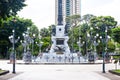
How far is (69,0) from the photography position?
139750mm

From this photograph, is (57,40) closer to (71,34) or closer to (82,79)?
(71,34)

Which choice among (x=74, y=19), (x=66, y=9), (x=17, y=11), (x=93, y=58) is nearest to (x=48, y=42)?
(x=74, y=19)

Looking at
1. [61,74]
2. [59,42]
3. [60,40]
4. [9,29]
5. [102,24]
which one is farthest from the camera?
[102,24]

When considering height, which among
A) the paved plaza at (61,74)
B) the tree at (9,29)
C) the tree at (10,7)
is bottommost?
the paved plaza at (61,74)

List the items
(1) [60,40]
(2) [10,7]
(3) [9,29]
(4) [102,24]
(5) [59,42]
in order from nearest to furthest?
1. (2) [10,7]
2. (5) [59,42]
3. (1) [60,40]
4. (3) [9,29]
5. (4) [102,24]

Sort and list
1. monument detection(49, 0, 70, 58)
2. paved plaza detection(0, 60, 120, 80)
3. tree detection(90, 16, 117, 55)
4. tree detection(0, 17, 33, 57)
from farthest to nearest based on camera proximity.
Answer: tree detection(90, 16, 117, 55) → tree detection(0, 17, 33, 57) → monument detection(49, 0, 70, 58) → paved plaza detection(0, 60, 120, 80)

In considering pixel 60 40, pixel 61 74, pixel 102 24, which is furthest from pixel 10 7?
pixel 102 24

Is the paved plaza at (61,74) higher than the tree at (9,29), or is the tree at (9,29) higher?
the tree at (9,29)

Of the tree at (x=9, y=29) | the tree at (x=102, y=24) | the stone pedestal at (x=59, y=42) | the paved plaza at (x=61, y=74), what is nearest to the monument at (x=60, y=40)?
the stone pedestal at (x=59, y=42)

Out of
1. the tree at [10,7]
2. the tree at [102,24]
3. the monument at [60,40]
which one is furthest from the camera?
the tree at [102,24]

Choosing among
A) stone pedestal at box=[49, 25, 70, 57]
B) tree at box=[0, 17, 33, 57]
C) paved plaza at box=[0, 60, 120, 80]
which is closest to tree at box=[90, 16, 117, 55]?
stone pedestal at box=[49, 25, 70, 57]

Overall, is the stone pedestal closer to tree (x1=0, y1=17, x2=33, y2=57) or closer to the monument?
the monument

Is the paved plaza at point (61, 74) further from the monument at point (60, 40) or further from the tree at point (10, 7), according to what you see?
the monument at point (60, 40)

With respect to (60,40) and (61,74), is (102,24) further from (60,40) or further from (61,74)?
(61,74)
